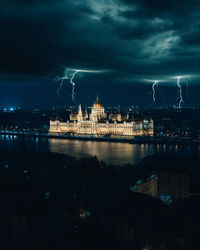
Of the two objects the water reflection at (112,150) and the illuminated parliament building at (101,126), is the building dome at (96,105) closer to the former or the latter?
the illuminated parliament building at (101,126)

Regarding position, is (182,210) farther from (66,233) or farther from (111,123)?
(111,123)

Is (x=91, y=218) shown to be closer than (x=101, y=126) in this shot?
A: Yes

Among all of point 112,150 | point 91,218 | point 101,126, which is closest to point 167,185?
point 91,218

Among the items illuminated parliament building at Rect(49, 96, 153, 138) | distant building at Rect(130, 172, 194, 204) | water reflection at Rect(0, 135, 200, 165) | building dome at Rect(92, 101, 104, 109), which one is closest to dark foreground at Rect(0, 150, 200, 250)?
distant building at Rect(130, 172, 194, 204)

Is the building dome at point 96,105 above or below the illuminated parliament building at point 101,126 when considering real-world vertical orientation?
above

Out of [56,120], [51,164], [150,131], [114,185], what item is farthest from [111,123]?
[114,185]

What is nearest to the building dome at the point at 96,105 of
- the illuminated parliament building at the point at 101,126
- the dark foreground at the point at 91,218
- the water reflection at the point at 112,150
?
the illuminated parliament building at the point at 101,126

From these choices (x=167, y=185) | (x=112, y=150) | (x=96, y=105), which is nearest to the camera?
(x=167, y=185)

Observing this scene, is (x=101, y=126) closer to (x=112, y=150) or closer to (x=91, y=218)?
(x=112, y=150)
